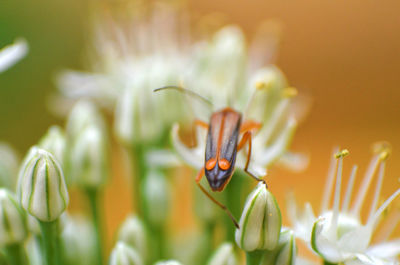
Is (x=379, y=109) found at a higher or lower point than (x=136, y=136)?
higher

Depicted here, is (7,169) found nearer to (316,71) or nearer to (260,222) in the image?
(260,222)

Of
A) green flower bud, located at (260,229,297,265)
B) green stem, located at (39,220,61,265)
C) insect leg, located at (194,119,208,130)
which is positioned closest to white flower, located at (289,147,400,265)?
green flower bud, located at (260,229,297,265)

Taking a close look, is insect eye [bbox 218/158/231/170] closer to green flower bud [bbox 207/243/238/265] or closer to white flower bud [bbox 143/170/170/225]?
green flower bud [bbox 207/243/238/265]

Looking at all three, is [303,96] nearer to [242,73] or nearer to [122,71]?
[242,73]

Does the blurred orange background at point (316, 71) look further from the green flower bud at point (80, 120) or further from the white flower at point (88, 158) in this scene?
the white flower at point (88, 158)

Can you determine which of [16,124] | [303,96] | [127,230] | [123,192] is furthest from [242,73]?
[16,124]
